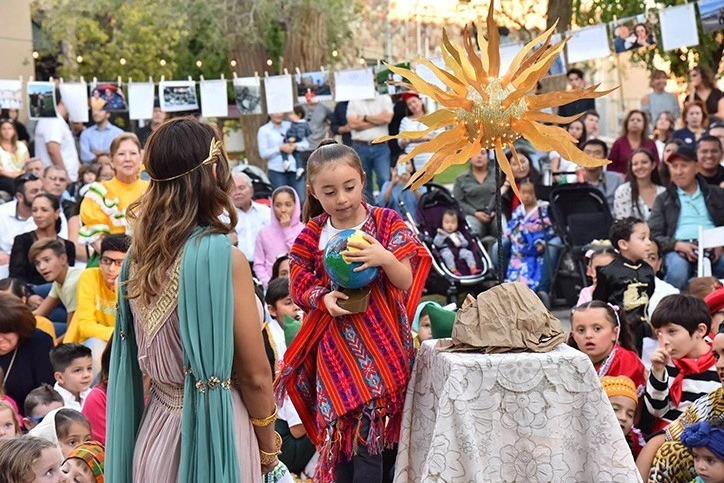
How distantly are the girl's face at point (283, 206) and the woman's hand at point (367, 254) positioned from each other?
5326mm

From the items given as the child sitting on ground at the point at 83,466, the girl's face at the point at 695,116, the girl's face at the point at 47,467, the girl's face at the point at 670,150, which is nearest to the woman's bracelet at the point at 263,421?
the girl's face at the point at 47,467

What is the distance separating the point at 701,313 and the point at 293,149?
781 centimetres

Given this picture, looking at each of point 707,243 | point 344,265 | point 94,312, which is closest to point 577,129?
point 707,243

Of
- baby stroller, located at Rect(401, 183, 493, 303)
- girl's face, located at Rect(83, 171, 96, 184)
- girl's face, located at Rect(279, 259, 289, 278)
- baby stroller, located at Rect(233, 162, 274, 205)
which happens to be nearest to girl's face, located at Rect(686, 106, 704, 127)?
baby stroller, located at Rect(401, 183, 493, 303)

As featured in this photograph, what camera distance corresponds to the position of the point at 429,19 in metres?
22.0

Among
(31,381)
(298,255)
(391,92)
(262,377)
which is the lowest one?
(31,381)

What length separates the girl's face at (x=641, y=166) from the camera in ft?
33.2

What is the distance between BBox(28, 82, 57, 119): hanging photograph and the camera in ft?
43.1

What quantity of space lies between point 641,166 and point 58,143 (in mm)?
6704

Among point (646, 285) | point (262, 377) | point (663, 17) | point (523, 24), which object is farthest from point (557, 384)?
point (523, 24)

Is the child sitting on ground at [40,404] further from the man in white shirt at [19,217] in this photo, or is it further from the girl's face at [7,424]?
the man in white shirt at [19,217]

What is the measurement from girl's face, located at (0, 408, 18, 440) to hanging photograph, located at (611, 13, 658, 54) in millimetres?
8455

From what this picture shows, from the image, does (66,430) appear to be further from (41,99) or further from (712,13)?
(712,13)

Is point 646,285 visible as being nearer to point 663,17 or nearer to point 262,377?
Answer: point 262,377
